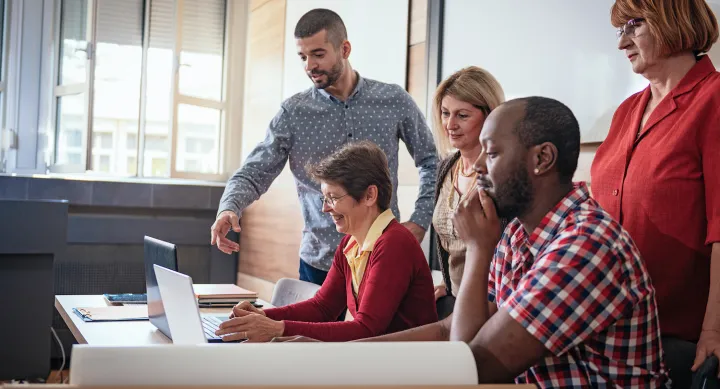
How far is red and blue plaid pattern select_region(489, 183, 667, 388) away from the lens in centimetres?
118

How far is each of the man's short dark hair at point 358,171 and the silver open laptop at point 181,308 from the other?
1.70 ft

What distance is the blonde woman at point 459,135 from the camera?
89.0 inches

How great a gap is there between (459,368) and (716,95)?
1002 millimetres

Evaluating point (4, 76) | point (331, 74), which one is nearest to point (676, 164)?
point (331, 74)

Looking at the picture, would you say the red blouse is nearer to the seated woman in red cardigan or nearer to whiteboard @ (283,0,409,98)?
the seated woman in red cardigan

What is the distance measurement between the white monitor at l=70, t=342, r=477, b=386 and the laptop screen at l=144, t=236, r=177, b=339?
3.05 ft

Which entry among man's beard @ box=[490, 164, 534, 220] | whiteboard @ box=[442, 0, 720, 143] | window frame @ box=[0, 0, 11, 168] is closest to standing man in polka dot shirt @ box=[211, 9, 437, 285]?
whiteboard @ box=[442, 0, 720, 143]

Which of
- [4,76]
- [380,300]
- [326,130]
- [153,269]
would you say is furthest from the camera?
[4,76]

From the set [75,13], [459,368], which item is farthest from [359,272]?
[75,13]

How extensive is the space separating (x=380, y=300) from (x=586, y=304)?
73 centimetres

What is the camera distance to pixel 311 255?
2.71 metres

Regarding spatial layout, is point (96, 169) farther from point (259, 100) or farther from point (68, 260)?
point (259, 100)

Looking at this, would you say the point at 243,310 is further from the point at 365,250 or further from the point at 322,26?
the point at 322,26

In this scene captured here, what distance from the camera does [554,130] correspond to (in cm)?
135
